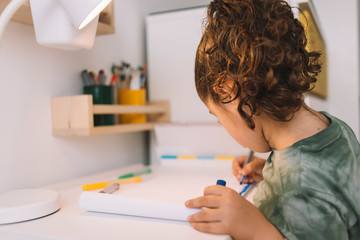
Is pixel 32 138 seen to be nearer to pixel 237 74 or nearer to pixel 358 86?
pixel 237 74

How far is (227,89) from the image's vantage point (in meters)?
0.52

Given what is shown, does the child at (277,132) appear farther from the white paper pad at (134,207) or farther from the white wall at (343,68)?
the white wall at (343,68)

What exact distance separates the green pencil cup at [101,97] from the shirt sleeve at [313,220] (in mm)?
526

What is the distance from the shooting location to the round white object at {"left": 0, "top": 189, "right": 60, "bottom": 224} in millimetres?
450

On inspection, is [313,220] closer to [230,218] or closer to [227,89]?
[230,218]

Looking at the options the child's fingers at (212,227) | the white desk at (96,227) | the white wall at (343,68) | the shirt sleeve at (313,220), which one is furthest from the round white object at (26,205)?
the white wall at (343,68)

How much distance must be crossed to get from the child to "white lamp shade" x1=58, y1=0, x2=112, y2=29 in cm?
19

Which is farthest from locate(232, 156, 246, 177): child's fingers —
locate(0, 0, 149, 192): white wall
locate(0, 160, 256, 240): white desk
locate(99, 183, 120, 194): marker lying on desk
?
locate(0, 0, 149, 192): white wall

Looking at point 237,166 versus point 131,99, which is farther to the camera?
point 131,99

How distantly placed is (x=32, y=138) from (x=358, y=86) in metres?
1.08

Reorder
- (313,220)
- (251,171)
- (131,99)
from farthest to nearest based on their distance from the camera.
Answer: (131,99), (251,171), (313,220)

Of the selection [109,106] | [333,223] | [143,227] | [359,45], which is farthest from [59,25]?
[359,45]

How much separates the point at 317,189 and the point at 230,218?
12cm

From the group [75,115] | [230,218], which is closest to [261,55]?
[230,218]
